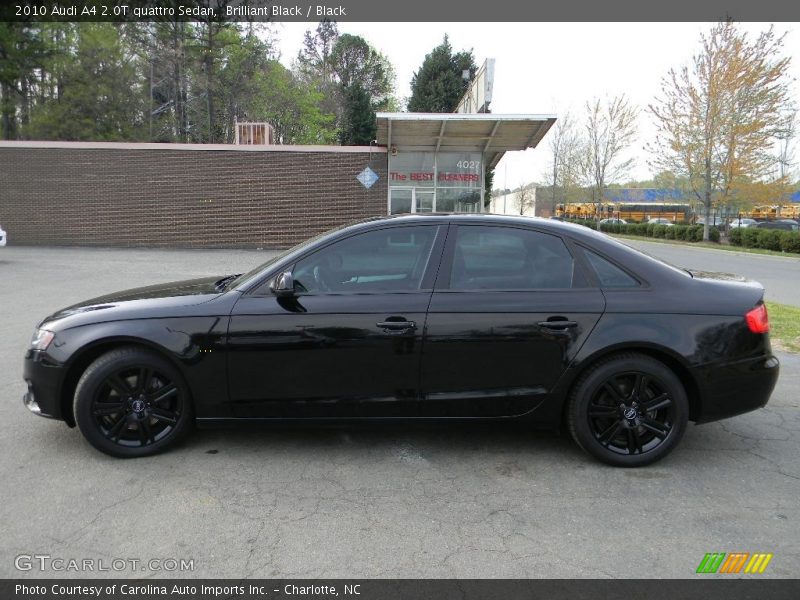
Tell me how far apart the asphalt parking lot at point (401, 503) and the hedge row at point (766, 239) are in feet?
82.4

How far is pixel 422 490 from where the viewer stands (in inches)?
134

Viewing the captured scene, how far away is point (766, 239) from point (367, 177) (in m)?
19.1

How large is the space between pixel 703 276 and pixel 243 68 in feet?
102

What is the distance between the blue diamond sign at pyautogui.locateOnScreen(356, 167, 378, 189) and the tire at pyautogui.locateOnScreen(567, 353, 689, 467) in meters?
17.7

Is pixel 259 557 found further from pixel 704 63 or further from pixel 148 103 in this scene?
pixel 148 103

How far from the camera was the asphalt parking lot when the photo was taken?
8.98 ft

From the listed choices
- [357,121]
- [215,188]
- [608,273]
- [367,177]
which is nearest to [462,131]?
[367,177]

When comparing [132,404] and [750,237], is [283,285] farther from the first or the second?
[750,237]

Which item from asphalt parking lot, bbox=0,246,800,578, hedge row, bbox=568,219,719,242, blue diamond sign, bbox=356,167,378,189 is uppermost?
blue diamond sign, bbox=356,167,378,189

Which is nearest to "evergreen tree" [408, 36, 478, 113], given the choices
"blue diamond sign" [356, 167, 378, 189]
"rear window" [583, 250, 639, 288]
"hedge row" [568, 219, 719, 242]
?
"hedge row" [568, 219, 719, 242]

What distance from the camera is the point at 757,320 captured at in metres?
3.71

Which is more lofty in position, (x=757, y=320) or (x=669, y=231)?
(x=669, y=231)

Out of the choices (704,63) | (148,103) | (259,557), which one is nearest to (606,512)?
(259,557)
